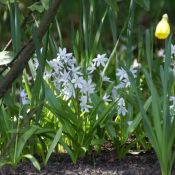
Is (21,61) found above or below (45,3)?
below

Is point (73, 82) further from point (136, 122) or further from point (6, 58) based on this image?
point (6, 58)

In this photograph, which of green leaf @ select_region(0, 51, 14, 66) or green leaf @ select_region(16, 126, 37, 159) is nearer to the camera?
green leaf @ select_region(0, 51, 14, 66)

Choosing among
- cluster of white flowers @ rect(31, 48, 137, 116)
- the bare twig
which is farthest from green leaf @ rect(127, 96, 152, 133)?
the bare twig

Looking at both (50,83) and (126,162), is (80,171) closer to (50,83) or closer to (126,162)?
(126,162)

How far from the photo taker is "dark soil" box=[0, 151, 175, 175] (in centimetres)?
235

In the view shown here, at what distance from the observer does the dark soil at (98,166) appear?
7.70 feet

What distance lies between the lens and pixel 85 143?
8.10 feet

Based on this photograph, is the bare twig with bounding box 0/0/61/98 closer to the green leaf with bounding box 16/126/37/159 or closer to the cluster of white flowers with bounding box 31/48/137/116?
the green leaf with bounding box 16/126/37/159

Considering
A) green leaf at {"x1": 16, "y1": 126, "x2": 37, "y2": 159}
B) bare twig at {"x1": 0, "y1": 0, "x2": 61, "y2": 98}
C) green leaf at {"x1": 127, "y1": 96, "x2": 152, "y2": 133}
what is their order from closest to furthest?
bare twig at {"x1": 0, "y1": 0, "x2": 61, "y2": 98}
green leaf at {"x1": 16, "y1": 126, "x2": 37, "y2": 159}
green leaf at {"x1": 127, "y1": 96, "x2": 152, "y2": 133}

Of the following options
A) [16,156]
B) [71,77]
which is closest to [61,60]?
[71,77]

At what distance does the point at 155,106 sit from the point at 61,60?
0.49 m

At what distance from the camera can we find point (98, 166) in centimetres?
244

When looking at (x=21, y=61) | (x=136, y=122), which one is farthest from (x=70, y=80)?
(x=21, y=61)

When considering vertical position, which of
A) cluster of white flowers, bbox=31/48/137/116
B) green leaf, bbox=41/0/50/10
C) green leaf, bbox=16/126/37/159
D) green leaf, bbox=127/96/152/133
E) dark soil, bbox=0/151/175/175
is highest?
green leaf, bbox=41/0/50/10
